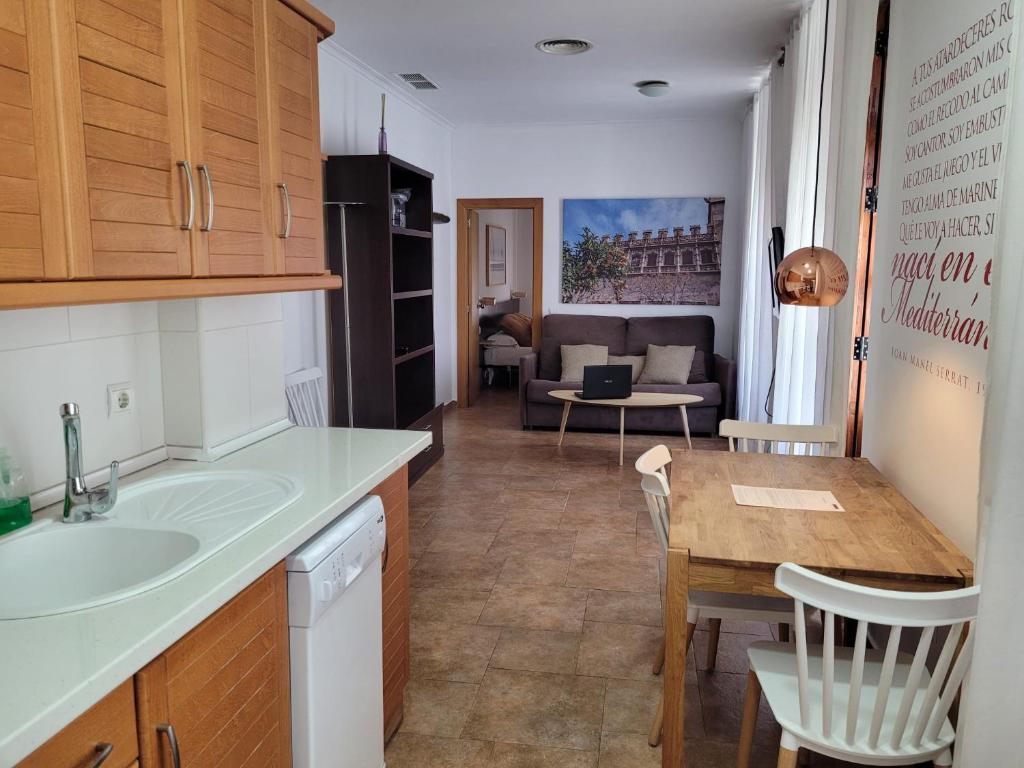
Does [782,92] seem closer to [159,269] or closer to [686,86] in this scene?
[686,86]

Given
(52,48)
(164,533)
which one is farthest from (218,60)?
(164,533)

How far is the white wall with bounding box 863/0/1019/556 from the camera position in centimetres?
207

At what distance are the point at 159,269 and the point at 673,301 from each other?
20.4 ft

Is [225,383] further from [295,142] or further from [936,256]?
[936,256]

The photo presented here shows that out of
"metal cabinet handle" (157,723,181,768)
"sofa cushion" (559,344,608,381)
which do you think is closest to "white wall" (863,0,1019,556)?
"metal cabinet handle" (157,723,181,768)

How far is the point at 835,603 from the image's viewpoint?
1.64 meters

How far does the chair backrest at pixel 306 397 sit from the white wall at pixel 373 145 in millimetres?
99

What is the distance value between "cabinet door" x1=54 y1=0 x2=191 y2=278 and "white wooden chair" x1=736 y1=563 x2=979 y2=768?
4.85 ft

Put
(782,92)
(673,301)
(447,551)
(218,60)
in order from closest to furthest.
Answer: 1. (218,60)
2. (447,551)
3. (782,92)
4. (673,301)

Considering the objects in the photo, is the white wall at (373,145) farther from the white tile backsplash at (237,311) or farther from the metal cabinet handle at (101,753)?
the metal cabinet handle at (101,753)

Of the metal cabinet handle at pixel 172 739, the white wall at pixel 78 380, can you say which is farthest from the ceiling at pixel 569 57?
the metal cabinet handle at pixel 172 739

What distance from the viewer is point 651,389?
21.9 feet

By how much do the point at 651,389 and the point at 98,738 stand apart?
582 centimetres

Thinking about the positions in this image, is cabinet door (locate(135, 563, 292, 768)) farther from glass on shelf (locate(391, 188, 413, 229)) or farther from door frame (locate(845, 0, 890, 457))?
glass on shelf (locate(391, 188, 413, 229))
